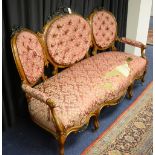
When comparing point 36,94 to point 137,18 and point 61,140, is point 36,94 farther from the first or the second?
point 137,18

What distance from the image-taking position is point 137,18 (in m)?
3.99

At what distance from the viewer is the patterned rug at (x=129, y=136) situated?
2.43 m

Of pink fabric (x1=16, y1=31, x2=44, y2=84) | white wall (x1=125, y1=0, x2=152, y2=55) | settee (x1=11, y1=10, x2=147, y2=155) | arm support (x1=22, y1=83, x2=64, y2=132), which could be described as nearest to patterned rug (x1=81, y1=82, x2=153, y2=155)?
settee (x1=11, y1=10, x2=147, y2=155)

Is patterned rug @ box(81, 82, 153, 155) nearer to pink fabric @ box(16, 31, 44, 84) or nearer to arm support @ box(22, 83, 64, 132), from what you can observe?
arm support @ box(22, 83, 64, 132)

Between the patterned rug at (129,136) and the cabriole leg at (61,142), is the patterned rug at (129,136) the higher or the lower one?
the lower one

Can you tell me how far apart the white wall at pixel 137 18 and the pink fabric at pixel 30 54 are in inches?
78.8

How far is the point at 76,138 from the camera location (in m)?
2.58

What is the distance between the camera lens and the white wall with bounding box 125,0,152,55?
3.94m

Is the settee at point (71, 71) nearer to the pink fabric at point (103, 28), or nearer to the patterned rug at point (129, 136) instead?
the pink fabric at point (103, 28)

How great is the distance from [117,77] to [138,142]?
2.42 feet

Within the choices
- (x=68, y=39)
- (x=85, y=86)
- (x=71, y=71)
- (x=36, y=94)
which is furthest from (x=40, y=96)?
(x=68, y=39)


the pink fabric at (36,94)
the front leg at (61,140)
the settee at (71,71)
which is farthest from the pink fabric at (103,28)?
the front leg at (61,140)

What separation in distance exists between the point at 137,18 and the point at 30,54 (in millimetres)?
2172

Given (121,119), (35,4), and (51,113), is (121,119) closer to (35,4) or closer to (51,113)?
(51,113)
